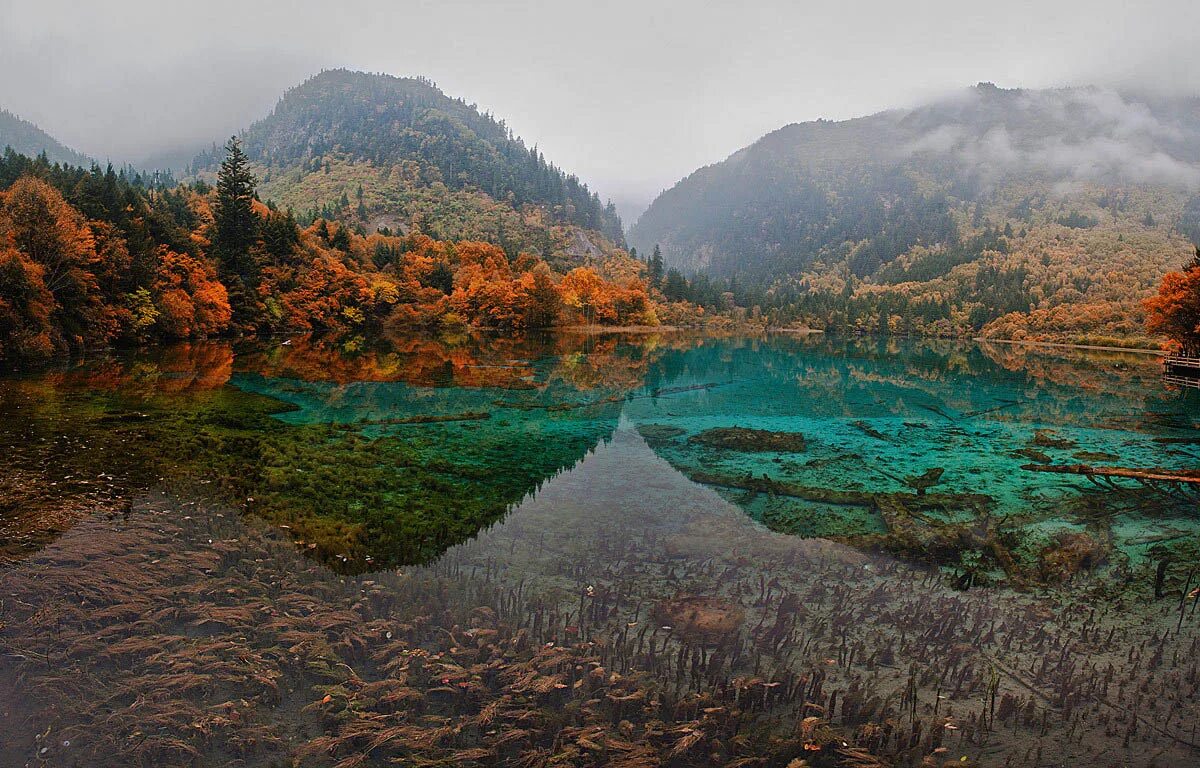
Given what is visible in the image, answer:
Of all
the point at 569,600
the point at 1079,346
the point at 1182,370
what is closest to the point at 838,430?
the point at 569,600

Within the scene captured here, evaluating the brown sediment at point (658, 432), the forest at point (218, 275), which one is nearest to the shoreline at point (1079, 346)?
the forest at point (218, 275)

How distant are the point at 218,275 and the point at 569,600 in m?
75.0

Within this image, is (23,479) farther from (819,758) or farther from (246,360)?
(246,360)

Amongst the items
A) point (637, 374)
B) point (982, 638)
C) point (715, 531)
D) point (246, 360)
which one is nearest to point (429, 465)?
point (715, 531)

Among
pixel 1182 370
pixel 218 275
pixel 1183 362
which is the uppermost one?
pixel 218 275

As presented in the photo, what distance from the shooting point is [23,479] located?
13859 millimetres

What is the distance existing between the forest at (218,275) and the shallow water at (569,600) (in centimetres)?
2383

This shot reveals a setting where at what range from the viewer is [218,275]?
221ft

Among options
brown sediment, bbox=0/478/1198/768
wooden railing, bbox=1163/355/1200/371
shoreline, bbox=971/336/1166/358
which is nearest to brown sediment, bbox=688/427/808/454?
brown sediment, bbox=0/478/1198/768

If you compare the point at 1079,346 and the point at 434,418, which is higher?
the point at 1079,346

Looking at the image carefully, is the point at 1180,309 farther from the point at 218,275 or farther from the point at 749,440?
the point at 218,275

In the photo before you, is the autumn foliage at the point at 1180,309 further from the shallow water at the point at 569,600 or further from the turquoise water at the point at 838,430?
the shallow water at the point at 569,600

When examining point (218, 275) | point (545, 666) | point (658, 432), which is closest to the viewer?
point (545, 666)

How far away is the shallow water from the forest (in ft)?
78.2
